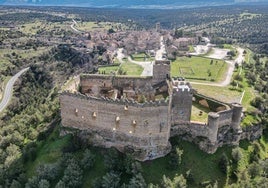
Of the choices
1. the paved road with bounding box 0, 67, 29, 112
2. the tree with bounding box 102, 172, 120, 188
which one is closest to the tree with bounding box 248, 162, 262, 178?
the tree with bounding box 102, 172, 120, 188

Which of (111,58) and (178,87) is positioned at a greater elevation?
(178,87)

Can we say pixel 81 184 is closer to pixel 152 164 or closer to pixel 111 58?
pixel 152 164

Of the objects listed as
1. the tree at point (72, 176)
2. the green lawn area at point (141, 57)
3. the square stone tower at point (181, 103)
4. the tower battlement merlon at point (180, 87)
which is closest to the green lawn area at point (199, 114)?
the square stone tower at point (181, 103)

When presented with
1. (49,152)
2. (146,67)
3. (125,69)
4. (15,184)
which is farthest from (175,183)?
(146,67)

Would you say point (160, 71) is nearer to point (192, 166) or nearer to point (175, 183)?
point (192, 166)

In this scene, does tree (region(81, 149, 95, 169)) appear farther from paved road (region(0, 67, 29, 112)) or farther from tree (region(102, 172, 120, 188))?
paved road (region(0, 67, 29, 112))

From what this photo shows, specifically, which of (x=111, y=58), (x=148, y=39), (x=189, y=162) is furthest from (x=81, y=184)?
(x=148, y=39)

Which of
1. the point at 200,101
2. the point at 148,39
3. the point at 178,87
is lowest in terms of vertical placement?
the point at 148,39

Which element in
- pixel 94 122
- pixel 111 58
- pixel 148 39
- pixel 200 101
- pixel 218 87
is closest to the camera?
pixel 94 122
